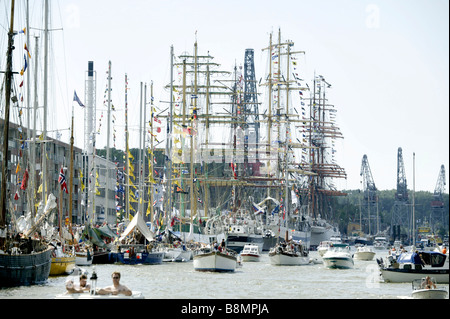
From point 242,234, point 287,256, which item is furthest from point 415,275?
point 242,234

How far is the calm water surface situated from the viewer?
44.1m

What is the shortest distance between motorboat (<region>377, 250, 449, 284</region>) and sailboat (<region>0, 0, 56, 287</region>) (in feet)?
69.4

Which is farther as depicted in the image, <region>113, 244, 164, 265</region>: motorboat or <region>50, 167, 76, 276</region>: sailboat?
<region>113, 244, 164, 265</region>: motorboat

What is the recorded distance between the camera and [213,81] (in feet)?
448

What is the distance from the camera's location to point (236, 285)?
169ft

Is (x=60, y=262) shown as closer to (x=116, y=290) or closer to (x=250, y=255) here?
(x=116, y=290)

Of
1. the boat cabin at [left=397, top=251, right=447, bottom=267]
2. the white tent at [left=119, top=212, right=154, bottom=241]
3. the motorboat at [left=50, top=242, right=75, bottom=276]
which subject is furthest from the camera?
the white tent at [left=119, top=212, right=154, bottom=241]

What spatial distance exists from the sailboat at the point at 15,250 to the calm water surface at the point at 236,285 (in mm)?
820

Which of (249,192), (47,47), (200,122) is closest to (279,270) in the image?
(47,47)

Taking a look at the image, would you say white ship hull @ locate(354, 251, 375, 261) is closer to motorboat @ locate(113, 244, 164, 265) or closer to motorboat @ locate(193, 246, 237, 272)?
motorboat @ locate(113, 244, 164, 265)

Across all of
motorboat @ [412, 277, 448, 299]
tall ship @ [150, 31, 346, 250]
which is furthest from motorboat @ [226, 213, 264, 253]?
motorboat @ [412, 277, 448, 299]

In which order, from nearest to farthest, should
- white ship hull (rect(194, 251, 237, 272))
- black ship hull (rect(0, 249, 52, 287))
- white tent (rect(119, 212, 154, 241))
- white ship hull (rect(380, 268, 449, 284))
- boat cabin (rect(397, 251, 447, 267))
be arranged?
black ship hull (rect(0, 249, 52, 287))
white ship hull (rect(380, 268, 449, 284))
boat cabin (rect(397, 251, 447, 267))
white ship hull (rect(194, 251, 237, 272))
white tent (rect(119, 212, 154, 241))

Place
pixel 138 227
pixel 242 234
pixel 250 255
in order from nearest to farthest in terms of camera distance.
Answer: pixel 138 227
pixel 250 255
pixel 242 234

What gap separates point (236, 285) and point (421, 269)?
11.5 metres
